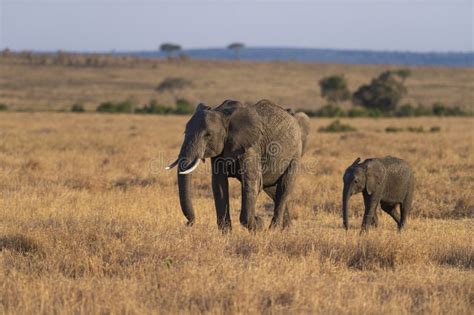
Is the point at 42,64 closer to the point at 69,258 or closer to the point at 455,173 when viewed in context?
the point at 455,173

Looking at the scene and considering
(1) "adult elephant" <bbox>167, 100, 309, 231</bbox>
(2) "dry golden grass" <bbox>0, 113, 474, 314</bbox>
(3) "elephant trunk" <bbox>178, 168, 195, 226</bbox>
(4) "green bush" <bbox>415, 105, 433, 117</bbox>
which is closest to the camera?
(2) "dry golden grass" <bbox>0, 113, 474, 314</bbox>

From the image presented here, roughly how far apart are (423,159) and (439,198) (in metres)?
6.58

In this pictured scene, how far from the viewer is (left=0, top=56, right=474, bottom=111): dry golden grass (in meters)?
72.8

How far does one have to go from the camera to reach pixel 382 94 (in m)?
56.9

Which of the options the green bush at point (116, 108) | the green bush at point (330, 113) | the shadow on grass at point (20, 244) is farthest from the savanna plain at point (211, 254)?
the green bush at point (116, 108)

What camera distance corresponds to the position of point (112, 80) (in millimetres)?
97812

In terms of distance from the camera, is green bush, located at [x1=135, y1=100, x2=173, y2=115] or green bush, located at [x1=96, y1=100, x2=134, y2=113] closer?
green bush, located at [x1=135, y1=100, x2=173, y2=115]

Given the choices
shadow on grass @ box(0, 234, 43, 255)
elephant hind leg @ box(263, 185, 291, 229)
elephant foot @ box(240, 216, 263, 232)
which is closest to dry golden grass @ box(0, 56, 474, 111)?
elephant hind leg @ box(263, 185, 291, 229)

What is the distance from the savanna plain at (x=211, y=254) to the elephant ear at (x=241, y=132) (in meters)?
1.05

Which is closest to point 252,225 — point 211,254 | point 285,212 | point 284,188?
point 284,188

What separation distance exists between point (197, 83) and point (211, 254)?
86.8 m

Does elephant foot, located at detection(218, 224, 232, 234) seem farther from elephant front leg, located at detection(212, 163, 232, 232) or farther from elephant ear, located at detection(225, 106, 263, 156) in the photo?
elephant ear, located at detection(225, 106, 263, 156)

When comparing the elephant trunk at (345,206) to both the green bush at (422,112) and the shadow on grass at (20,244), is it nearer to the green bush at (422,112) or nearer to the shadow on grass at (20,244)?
the shadow on grass at (20,244)

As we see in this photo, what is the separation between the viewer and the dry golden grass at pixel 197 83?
7275 centimetres
